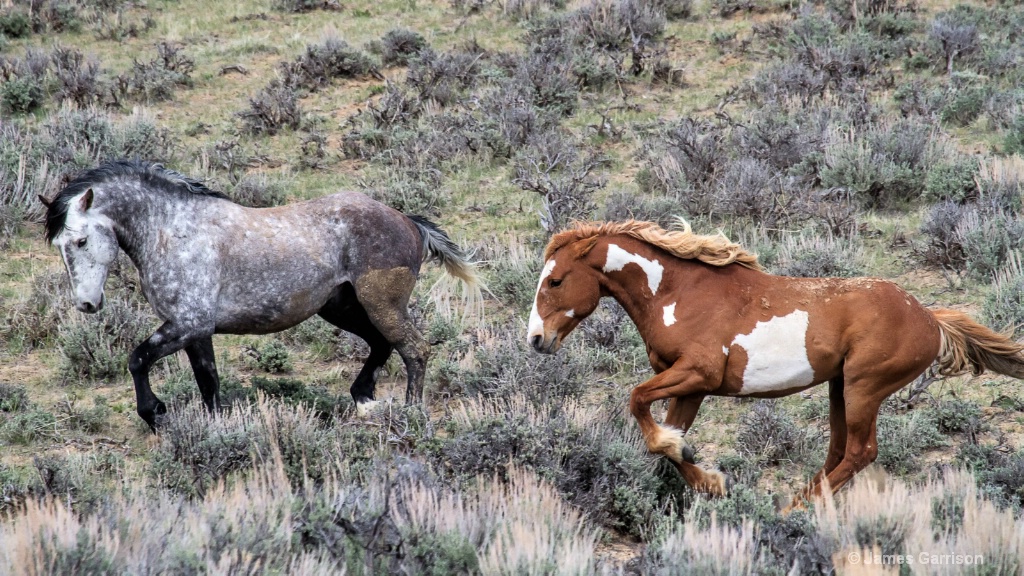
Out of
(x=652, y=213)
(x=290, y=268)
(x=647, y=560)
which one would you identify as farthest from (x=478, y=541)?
(x=652, y=213)

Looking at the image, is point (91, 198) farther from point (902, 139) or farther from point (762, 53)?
point (762, 53)

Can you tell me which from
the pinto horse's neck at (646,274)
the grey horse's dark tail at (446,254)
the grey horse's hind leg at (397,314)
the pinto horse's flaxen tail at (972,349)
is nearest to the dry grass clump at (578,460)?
the pinto horse's neck at (646,274)

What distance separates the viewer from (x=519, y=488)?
17.9 feet

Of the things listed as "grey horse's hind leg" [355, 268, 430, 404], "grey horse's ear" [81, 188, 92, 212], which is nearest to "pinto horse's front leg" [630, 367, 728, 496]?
"grey horse's hind leg" [355, 268, 430, 404]

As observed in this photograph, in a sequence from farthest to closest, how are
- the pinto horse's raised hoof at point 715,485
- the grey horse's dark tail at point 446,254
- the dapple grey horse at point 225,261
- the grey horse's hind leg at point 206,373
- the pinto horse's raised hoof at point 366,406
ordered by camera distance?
the grey horse's dark tail at point 446,254
the pinto horse's raised hoof at point 366,406
the grey horse's hind leg at point 206,373
the dapple grey horse at point 225,261
the pinto horse's raised hoof at point 715,485

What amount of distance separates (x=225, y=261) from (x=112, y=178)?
36.6 inches

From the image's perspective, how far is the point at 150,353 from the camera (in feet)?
22.3

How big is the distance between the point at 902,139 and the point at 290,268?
307 inches

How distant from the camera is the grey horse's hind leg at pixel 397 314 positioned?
24.6 ft

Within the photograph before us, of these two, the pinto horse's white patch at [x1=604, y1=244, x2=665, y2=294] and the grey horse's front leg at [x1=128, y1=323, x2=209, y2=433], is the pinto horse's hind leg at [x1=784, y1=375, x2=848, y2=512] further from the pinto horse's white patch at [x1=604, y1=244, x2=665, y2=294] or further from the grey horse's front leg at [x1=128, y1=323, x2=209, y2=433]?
the grey horse's front leg at [x1=128, y1=323, x2=209, y2=433]

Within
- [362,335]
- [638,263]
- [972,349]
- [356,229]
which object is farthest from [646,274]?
[362,335]

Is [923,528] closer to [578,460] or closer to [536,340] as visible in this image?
[578,460]

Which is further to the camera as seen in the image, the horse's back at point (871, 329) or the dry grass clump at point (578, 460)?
the dry grass clump at point (578, 460)

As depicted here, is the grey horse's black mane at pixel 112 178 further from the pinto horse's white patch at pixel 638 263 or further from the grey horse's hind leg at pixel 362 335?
the pinto horse's white patch at pixel 638 263
